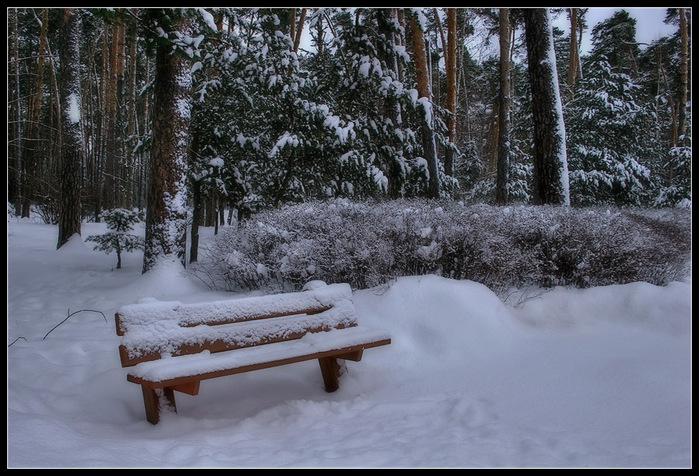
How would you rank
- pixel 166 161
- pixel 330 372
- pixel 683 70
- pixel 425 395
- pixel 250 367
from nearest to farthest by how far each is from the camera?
pixel 250 367 → pixel 425 395 → pixel 330 372 → pixel 166 161 → pixel 683 70

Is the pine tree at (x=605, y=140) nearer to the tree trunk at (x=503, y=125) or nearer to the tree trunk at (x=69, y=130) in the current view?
the tree trunk at (x=503, y=125)

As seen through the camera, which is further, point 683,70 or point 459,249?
point 683,70

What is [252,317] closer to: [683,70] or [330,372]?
[330,372]

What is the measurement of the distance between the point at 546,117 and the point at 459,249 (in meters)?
4.07

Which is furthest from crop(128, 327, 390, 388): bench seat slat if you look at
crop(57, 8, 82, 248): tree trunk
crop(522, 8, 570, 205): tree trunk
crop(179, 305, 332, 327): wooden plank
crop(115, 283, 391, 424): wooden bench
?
crop(57, 8, 82, 248): tree trunk

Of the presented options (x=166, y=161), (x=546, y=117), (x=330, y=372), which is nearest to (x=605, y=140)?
(x=546, y=117)

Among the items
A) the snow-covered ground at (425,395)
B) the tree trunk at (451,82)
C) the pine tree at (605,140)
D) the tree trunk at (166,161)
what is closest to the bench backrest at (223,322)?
the snow-covered ground at (425,395)

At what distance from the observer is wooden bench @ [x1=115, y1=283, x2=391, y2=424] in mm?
2701

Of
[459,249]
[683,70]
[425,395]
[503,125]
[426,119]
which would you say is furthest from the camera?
[683,70]

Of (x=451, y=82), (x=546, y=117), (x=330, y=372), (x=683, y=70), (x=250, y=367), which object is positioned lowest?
(x=330, y=372)

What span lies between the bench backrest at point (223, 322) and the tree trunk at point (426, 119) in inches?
227

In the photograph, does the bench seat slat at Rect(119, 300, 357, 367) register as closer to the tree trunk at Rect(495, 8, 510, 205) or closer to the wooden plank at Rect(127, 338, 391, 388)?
the wooden plank at Rect(127, 338, 391, 388)

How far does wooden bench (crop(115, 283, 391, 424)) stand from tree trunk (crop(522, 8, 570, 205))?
5448mm

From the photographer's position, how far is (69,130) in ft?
32.6
